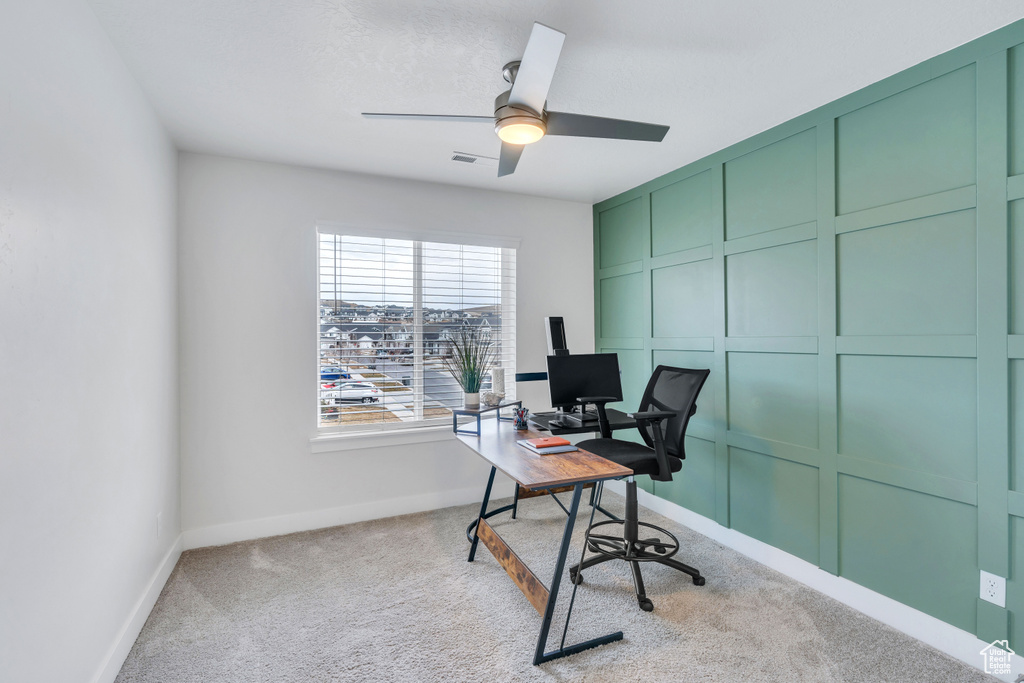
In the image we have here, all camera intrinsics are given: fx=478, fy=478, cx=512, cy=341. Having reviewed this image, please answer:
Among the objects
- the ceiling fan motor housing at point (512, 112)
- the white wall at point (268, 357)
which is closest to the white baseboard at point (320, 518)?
the white wall at point (268, 357)

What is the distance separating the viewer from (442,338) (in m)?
3.91

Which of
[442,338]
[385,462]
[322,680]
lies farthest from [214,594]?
[442,338]

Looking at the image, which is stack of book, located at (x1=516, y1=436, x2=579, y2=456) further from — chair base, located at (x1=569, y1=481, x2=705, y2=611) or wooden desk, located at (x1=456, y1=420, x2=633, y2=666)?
chair base, located at (x1=569, y1=481, x2=705, y2=611)

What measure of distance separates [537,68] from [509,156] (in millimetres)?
619

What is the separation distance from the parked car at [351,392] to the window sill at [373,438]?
0.25m

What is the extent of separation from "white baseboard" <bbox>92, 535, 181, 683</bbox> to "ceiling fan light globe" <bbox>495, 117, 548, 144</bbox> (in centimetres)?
260

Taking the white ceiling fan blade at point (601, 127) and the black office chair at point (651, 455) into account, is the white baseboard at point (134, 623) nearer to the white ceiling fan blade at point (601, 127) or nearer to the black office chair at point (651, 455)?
the black office chair at point (651, 455)

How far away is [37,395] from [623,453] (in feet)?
8.15

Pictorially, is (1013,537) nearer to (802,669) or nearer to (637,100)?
(802,669)

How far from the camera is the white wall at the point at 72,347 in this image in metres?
1.30

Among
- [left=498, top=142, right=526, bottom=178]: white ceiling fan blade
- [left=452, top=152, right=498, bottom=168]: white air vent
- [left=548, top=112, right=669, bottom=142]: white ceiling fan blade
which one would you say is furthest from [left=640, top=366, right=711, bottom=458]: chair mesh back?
[left=452, top=152, right=498, bottom=168]: white air vent

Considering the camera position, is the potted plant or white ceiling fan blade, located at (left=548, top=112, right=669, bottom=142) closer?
white ceiling fan blade, located at (left=548, top=112, right=669, bottom=142)

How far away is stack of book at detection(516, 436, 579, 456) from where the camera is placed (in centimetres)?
237

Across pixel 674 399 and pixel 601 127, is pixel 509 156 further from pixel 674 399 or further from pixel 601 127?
pixel 674 399
